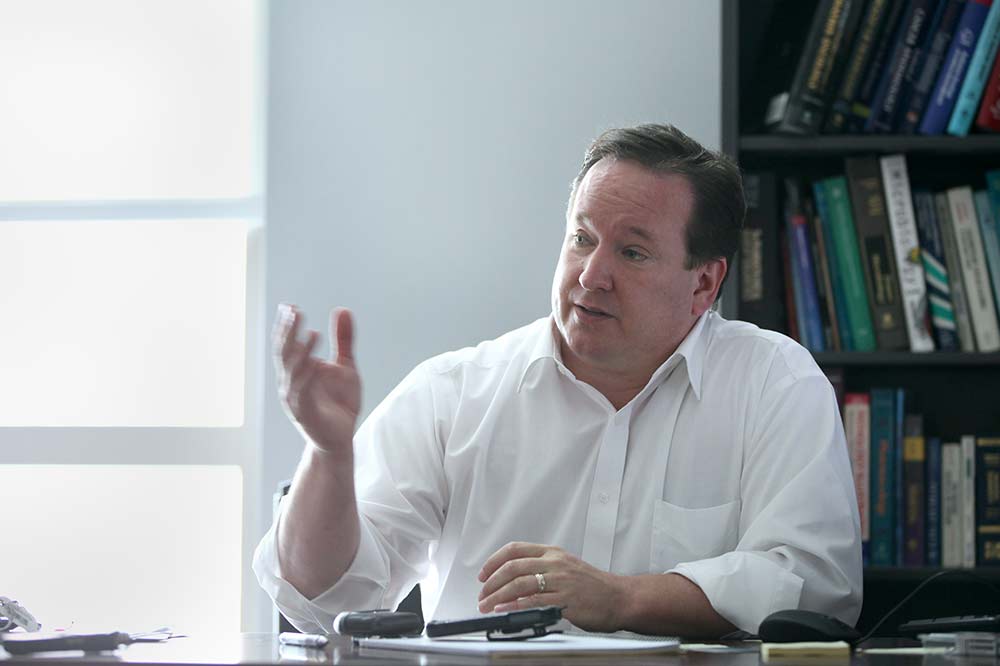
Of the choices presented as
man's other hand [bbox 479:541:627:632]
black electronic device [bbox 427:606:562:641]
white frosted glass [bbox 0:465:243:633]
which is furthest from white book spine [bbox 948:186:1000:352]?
white frosted glass [bbox 0:465:243:633]

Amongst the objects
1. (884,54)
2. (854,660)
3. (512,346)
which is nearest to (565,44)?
(884,54)

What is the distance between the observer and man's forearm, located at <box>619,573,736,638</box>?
1.51m

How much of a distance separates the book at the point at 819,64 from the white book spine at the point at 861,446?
515 mm

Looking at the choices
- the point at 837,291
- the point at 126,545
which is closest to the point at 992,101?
the point at 837,291

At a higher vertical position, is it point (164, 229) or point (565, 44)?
point (565, 44)

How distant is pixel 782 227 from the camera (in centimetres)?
230

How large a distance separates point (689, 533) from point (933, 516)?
0.68 metres

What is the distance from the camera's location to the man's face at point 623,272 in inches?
72.1

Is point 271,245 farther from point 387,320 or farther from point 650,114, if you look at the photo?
point 650,114

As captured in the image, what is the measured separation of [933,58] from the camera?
2.20 meters

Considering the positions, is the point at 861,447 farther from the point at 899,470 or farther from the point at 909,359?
the point at 909,359

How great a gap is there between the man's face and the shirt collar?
22 millimetres

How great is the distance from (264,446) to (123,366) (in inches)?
17.2

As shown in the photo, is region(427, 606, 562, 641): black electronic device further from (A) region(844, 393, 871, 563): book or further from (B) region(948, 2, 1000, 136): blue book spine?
(B) region(948, 2, 1000, 136): blue book spine
